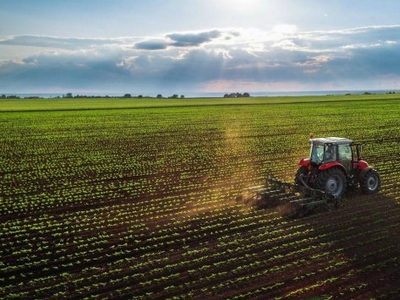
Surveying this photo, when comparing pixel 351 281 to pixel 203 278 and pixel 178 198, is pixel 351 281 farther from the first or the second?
pixel 178 198

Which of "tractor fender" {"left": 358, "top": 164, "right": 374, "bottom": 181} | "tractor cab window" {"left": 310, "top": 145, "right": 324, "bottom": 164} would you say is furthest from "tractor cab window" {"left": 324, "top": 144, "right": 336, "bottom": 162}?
"tractor fender" {"left": 358, "top": 164, "right": 374, "bottom": 181}

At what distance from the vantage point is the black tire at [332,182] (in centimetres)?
1488

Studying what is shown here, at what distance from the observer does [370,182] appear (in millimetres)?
16172

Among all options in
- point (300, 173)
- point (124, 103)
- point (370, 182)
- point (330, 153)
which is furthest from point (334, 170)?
point (124, 103)

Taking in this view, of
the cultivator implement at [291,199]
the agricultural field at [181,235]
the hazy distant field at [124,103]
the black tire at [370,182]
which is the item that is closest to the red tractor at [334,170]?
the black tire at [370,182]

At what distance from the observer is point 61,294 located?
374 inches

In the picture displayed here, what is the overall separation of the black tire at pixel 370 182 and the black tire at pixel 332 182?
3.41ft

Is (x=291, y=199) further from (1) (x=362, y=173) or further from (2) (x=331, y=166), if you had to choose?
(1) (x=362, y=173)

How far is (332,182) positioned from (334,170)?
0.40 metres

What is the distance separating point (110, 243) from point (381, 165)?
14.7 meters

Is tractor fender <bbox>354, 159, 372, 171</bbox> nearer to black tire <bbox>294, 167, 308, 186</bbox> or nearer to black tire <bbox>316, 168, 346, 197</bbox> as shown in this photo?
black tire <bbox>316, 168, 346, 197</bbox>

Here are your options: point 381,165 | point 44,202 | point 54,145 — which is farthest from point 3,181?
point 381,165

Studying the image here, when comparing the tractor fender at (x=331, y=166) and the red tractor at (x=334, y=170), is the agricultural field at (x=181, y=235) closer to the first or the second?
the red tractor at (x=334, y=170)

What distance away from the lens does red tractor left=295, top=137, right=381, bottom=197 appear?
1503 cm
